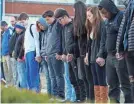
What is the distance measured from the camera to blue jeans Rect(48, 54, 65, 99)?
35.0 feet

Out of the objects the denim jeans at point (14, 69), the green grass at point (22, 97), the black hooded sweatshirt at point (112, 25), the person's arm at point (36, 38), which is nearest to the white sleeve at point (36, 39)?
the person's arm at point (36, 38)

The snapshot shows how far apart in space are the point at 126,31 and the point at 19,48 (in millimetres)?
5360

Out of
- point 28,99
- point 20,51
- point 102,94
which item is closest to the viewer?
point 28,99

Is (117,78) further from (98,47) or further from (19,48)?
(19,48)

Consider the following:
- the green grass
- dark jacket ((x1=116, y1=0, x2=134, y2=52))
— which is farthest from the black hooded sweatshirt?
the green grass

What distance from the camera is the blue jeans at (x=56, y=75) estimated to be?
420 inches

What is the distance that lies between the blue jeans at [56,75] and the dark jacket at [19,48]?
1.89 m

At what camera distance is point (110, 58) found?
8320 mm

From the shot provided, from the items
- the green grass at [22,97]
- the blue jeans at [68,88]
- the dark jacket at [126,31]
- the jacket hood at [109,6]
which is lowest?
the blue jeans at [68,88]

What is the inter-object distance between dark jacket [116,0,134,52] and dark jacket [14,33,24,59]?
4.97m

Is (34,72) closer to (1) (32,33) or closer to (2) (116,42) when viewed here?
(1) (32,33)

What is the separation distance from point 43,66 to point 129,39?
420 cm

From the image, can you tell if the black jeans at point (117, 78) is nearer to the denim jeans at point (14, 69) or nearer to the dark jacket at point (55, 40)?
the dark jacket at point (55, 40)

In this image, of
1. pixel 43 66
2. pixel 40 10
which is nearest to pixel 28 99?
pixel 43 66
